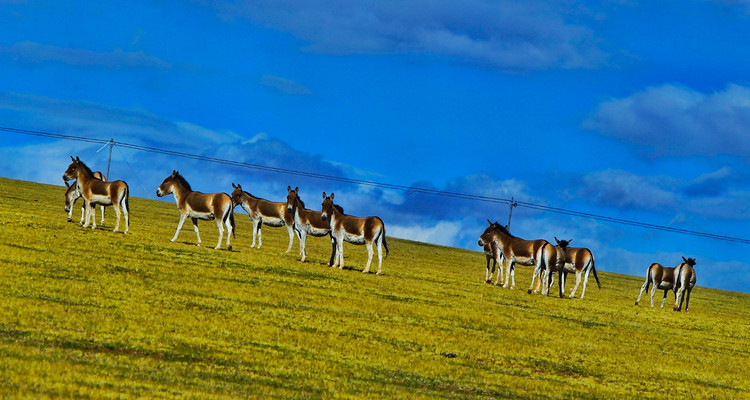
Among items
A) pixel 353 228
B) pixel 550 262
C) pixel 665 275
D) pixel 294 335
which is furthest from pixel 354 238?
pixel 665 275

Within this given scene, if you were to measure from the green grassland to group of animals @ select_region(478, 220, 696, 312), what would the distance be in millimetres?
2205

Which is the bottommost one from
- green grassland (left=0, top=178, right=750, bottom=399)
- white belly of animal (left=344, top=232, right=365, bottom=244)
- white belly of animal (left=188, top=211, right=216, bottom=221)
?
green grassland (left=0, top=178, right=750, bottom=399)

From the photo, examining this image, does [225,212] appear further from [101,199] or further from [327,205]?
[101,199]

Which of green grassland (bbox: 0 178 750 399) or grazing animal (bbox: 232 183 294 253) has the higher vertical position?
grazing animal (bbox: 232 183 294 253)

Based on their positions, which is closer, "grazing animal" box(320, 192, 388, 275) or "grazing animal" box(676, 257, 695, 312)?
"grazing animal" box(320, 192, 388, 275)

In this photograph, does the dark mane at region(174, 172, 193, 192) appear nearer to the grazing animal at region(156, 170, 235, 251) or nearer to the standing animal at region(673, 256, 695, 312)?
the grazing animal at region(156, 170, 235, 251)

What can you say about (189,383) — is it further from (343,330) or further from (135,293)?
(135,293)

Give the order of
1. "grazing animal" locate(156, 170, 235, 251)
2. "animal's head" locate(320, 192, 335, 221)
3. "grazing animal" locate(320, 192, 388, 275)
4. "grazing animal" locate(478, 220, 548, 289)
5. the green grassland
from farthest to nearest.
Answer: "grazing animal" locate(478, 220, 548, 289) → "grazing animal" locate(156, 170, 235, 251) → "animal's head" locate(320, 192, 335, 221) → "grazing animal" locate(320, 192, 388, 275) → the green grassland

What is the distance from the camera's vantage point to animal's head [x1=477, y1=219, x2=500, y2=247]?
1649 inches

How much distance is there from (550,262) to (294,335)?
21565 millimetres

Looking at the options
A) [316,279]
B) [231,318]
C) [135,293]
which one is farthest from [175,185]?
[231,318]

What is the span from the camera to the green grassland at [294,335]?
13875 mm

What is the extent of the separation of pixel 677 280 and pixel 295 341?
31.7m

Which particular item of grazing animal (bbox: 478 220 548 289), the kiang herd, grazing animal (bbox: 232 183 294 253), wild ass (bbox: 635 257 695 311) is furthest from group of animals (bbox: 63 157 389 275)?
wild ass (bbox: 635 257 695 311)
